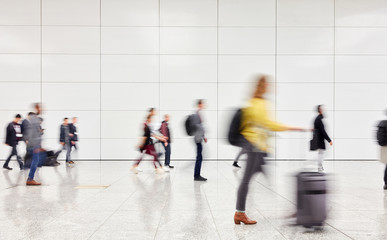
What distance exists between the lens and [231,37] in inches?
583

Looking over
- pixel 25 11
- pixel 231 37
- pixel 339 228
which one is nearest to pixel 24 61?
pixel 25 11

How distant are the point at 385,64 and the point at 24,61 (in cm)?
1724

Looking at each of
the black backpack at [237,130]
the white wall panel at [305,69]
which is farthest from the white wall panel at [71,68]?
the black backpack at [237,130]

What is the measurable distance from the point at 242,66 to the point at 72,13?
8504 mm

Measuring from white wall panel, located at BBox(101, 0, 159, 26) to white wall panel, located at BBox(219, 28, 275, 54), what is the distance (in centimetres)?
336

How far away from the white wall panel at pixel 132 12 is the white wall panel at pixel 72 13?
57cm

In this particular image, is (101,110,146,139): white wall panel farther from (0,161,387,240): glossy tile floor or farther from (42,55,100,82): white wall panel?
(0,161,387,240): glossy tile floor

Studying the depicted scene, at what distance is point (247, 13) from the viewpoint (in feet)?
48.7

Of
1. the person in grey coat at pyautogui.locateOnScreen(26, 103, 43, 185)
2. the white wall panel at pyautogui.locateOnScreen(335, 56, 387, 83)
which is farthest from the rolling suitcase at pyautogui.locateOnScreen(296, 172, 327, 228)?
the white wall panel at pyautogui.locateOnScreen(335, 56, 387, 83)

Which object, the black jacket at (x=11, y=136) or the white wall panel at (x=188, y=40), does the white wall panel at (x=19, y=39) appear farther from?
the white wall panel at (x=188, y=40)

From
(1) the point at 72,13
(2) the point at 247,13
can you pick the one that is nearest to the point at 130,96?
(1) the point at 72,13

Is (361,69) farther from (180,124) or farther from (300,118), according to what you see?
(180,124)

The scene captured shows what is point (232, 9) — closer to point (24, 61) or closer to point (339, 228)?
point (24, 61)

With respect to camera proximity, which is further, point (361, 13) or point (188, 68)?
point (361, 13)
